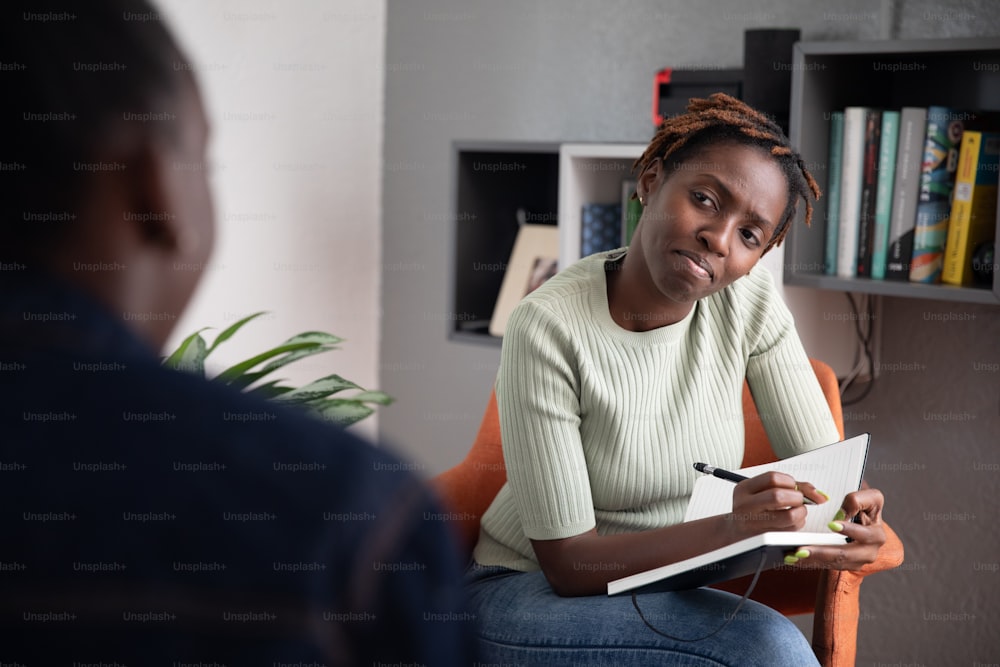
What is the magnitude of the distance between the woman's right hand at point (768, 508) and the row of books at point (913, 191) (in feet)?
2.52

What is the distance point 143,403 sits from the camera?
0.29 m

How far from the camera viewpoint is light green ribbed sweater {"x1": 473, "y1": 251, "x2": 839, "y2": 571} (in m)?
1.22

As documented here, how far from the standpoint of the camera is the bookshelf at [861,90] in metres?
1.72

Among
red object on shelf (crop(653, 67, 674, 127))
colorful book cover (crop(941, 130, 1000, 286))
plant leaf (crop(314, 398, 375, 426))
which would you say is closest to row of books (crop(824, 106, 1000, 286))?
colorful book cover (crop(941, 130, 1000, 286))

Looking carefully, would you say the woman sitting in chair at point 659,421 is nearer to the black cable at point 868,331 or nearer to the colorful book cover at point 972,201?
the colorful book cover at point 972,201

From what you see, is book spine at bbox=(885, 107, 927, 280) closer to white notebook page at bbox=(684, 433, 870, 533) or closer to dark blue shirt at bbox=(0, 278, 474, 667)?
white notebook page at bbox=(684, 433, 870, 533)

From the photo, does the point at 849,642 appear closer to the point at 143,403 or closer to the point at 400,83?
the point at 143,403

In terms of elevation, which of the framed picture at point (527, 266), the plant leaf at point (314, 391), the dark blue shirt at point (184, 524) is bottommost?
the plant leaf at point (314, 391)

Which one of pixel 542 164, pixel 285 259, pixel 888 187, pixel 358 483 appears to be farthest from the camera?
pixel 285 259

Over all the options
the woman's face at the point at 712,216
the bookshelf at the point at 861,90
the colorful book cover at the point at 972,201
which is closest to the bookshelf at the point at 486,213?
the bookshelf at the point at 861,90

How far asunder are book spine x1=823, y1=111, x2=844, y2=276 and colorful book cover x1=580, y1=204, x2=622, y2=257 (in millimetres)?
458

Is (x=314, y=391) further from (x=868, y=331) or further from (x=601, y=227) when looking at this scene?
(x=868, y=331)

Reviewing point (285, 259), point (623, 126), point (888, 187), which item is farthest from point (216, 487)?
point (285, 259)

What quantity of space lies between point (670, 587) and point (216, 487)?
95cm
